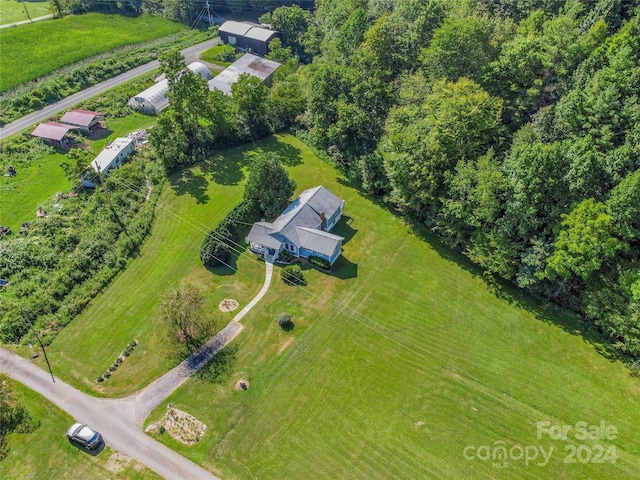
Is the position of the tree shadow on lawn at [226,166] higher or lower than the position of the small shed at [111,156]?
lower

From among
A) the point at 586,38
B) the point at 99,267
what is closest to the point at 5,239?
the point at 99,267

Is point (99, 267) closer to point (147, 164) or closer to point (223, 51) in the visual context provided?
point (147, 164)

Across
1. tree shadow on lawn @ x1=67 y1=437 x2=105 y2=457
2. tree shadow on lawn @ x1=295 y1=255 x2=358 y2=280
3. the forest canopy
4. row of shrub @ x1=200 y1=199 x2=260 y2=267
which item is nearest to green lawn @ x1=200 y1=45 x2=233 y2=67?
the forest canopy

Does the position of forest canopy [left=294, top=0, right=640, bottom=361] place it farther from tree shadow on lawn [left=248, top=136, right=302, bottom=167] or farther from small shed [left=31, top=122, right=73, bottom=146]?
small shed [left=31, top=122, right=73, bottom=146]

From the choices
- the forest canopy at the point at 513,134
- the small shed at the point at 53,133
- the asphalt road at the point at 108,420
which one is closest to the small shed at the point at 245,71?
the forest canopy at the point at 513,134

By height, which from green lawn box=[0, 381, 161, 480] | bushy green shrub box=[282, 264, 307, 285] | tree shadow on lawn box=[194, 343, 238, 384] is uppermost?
bushy green shrub box=[282, 264, 307, 285]

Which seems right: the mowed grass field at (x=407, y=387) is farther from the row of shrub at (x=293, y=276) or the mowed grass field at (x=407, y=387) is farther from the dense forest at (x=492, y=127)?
the dense forest at (x=492, y=127)
